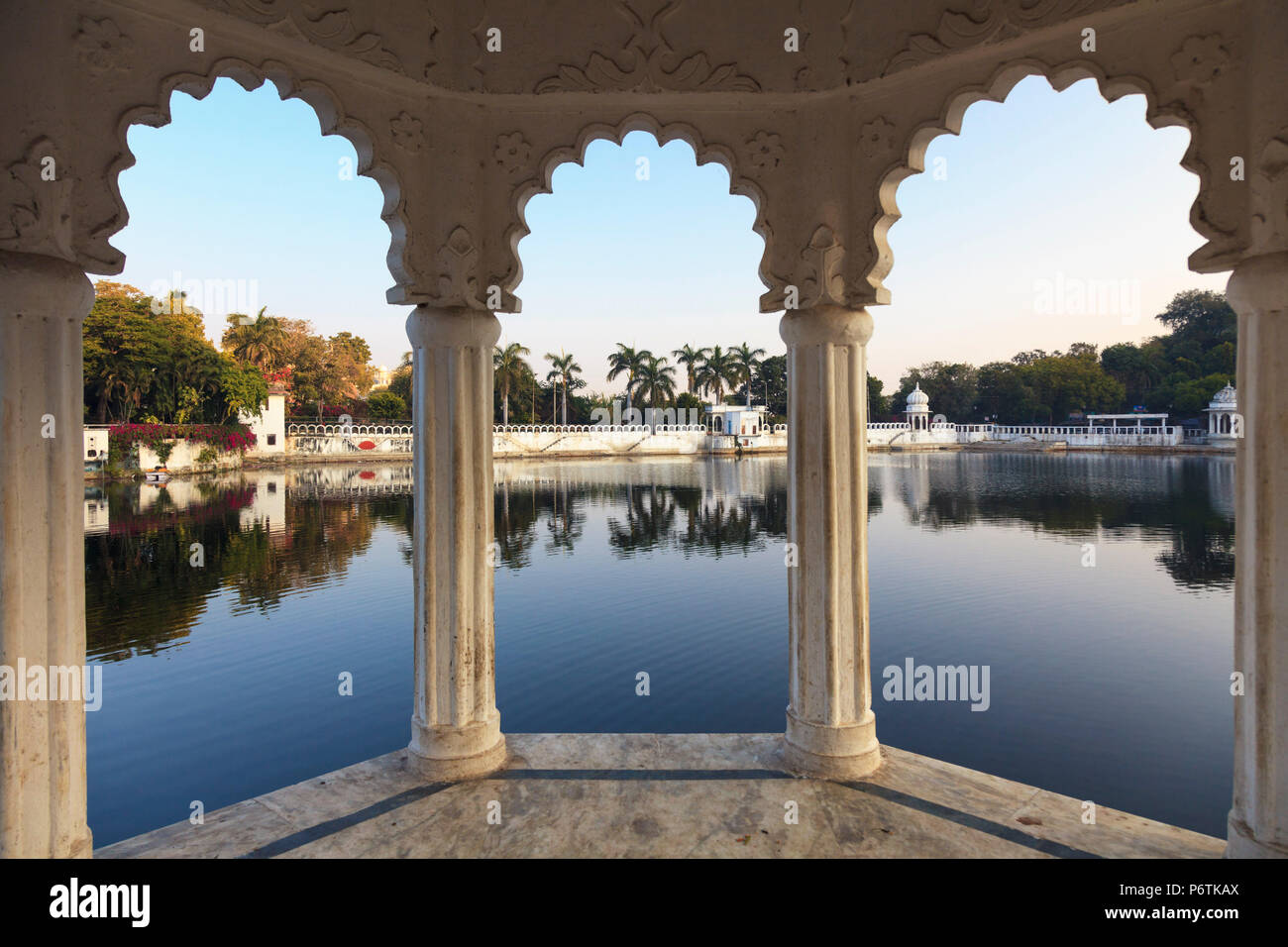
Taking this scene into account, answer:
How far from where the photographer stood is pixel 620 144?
3.56 meters

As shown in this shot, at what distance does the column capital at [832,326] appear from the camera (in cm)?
362

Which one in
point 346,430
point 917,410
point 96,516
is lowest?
point 96,516

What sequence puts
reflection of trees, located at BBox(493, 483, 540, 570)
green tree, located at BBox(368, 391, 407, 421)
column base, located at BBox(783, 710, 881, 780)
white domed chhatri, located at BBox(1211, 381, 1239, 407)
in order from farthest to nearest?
green tree, located at BBox(368, 391, 407, 421)
white domed chhatri, located at BBox(1211, 381, 1239, 407)
reflection of trees, located at BBox(493, 483, 540, 570)
column base, located at BBox(783, 710, 881, 780)

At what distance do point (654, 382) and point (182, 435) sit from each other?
36.1m

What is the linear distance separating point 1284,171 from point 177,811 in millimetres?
7142

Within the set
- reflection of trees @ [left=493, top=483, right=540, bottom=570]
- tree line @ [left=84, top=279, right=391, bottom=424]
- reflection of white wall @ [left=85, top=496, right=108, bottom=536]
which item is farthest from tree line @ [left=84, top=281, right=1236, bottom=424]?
reflection of trees @ [left=493, top=483, right=540, bottom=570]

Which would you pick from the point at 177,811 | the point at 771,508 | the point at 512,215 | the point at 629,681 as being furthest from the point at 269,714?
the point at 771,508

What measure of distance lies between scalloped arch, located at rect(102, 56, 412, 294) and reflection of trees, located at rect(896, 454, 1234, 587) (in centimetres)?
1481

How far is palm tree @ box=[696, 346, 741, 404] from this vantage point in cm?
6425

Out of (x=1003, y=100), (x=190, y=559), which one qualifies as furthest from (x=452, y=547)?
(x=190, y=559)

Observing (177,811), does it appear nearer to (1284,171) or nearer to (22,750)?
(22,750)

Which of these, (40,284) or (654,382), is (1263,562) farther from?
(654,382)

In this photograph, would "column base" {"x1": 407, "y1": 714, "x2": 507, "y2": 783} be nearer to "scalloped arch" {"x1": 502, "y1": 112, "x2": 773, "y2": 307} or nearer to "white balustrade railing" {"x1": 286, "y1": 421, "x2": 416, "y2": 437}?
"scalloped arch" {"x1": 502, "y1": 112, "x2": 773, "y2": 307}

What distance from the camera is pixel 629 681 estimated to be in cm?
830
